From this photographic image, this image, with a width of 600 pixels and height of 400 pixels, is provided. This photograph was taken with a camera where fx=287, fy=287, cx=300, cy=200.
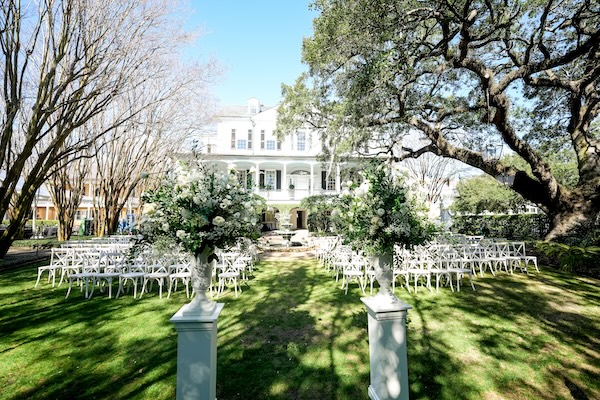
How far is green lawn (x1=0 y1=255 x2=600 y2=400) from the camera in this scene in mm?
3439

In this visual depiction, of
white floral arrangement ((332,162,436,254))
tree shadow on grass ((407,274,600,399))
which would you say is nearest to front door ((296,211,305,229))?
tree shadow on grass ((407,274,600,399))

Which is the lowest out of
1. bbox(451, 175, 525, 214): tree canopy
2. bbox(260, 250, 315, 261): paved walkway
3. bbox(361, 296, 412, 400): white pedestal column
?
bbox(260, 250, 315, 261): paved walkway

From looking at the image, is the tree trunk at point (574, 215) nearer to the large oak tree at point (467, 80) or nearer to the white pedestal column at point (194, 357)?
the large oak tree at point (467, 80)

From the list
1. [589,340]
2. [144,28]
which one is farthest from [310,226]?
[589,340]

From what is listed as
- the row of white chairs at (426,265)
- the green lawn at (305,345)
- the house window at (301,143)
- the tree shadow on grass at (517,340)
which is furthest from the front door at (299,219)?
the tree shadow on grass at (517,340)

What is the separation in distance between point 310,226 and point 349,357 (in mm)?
21451

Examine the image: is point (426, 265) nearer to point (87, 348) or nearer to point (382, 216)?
point (382, 216)

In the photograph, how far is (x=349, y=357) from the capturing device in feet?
13.6

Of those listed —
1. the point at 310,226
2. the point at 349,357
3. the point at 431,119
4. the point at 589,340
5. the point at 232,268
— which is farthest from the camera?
the point at 310,226

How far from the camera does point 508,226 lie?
61.0 feet

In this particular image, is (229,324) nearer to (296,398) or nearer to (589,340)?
(296,398)

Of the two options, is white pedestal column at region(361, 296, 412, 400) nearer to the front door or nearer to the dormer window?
the front door

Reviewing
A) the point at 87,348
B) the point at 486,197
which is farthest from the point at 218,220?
the point at 486,197

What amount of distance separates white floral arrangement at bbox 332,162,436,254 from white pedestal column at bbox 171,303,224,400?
1.84 metres
